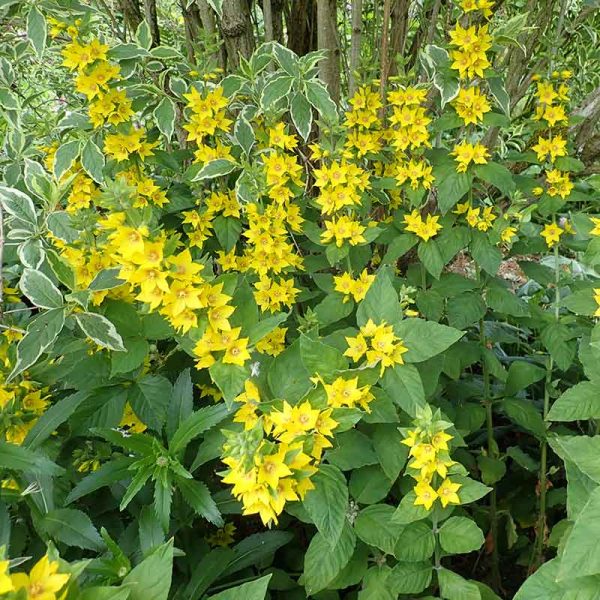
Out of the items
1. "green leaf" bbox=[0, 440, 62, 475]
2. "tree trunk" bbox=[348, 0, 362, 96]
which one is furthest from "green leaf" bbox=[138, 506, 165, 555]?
"tree trunk" bbox=[348, 0, 362, 96]

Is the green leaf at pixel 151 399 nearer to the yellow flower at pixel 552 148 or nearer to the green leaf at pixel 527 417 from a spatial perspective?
the green leaf at pixel 527 417

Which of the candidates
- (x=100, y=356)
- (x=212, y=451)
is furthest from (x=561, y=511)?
(x=100, y=356)

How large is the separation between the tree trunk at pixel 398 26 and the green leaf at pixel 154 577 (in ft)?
5.03

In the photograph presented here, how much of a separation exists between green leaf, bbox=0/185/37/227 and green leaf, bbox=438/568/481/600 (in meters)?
1.10

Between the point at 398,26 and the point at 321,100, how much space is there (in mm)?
588

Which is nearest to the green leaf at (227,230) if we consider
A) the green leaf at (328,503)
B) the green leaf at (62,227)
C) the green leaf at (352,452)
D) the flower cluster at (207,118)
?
the flower cluster at (207,118)

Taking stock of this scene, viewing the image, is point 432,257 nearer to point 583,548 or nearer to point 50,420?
point 583,548

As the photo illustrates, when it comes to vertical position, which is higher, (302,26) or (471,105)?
(302,26)

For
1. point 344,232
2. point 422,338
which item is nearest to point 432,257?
point 344,232

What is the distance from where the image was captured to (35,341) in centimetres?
111

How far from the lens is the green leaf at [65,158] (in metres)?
1.45

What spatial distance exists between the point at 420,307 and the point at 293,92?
63 centimetres

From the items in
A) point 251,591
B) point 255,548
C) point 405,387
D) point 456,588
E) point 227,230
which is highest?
point 227,230

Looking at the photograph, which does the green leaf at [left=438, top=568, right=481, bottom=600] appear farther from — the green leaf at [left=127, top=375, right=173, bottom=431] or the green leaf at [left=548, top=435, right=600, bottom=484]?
the green leaf at [left=127, top=375, right=173, bottom=431]
